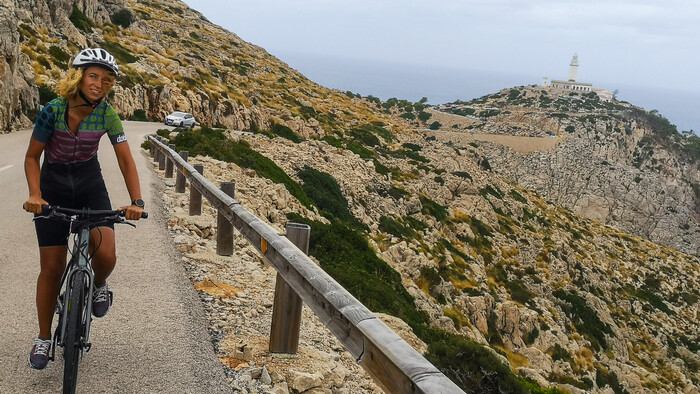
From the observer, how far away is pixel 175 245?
7.75 m

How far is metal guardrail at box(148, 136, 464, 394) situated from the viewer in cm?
232

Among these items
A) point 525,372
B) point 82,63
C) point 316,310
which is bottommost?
point 525,372

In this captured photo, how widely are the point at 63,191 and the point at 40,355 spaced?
120cm

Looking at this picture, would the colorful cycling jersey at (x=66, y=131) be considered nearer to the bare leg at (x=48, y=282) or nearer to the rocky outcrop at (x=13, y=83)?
Result: the bare leg at (x=48, y=282)

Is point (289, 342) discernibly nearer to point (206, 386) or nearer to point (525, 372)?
point (206, 386)

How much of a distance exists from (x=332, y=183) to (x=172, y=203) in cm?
1284

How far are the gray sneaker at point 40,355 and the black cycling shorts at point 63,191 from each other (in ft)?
2.40

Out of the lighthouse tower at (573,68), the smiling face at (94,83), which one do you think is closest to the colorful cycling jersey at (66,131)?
the smiling face at (94,83)

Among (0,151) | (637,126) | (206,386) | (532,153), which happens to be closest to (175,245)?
(206,386)

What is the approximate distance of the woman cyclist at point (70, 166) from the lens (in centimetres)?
344

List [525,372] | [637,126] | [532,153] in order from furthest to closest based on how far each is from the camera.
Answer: [637,126] < [532,153] < [525,372]

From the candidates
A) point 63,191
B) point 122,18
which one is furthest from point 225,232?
point 122,18

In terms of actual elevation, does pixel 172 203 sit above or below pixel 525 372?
above

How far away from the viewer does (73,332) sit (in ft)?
10.5
